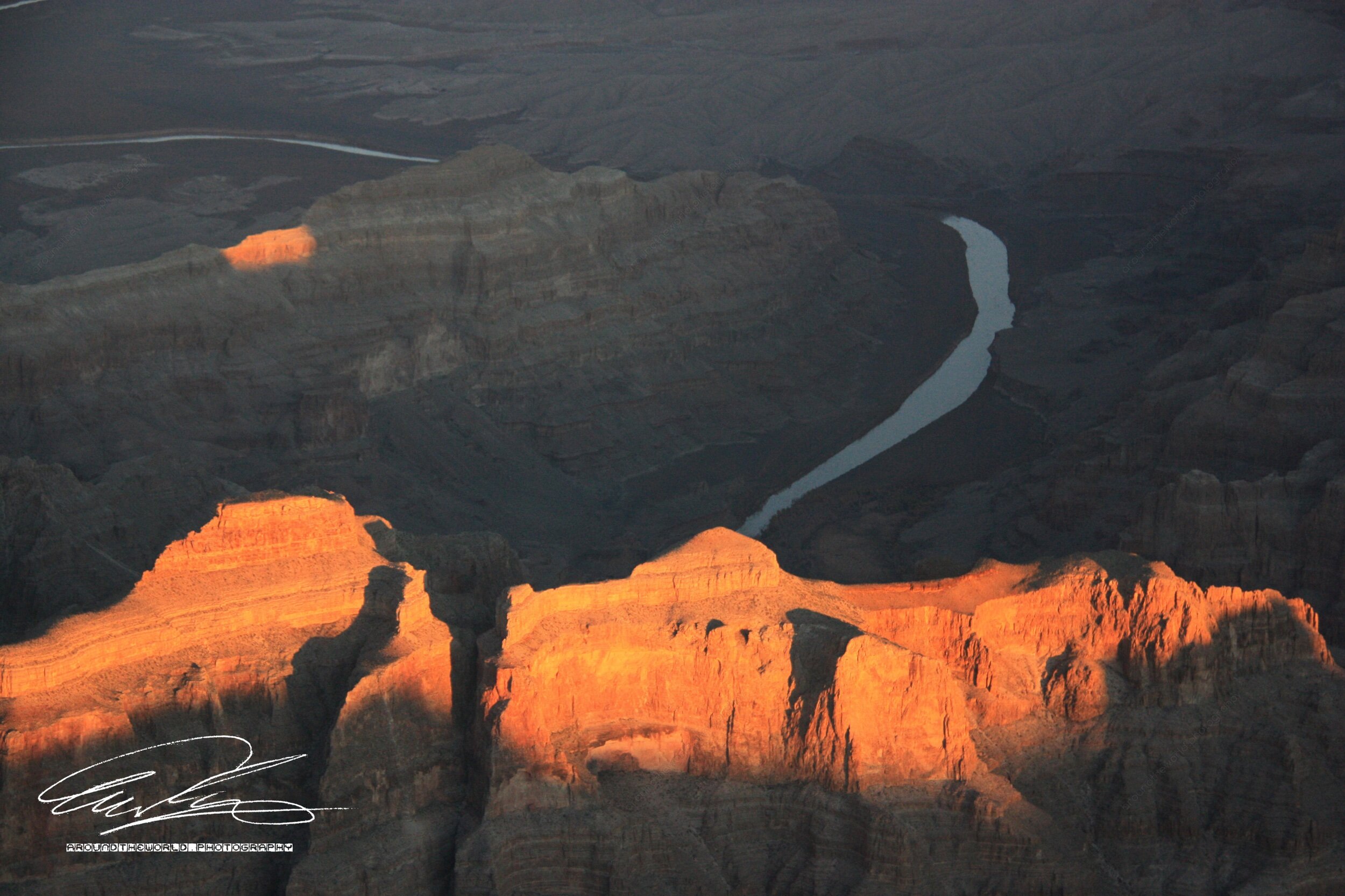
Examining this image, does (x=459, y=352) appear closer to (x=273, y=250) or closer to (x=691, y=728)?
(x=273, y=250)

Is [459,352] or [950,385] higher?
[459,352]

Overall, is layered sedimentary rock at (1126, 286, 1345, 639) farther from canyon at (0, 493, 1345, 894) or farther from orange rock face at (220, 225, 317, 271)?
orange rock face at (220, 225, 317, 271)

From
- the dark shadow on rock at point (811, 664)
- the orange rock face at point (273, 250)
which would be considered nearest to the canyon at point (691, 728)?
the dark shadow on rock at point (811, 664)

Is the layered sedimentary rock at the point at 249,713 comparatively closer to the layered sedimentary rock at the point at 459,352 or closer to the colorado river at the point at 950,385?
the layered sedimentary rock at the point at 459,352

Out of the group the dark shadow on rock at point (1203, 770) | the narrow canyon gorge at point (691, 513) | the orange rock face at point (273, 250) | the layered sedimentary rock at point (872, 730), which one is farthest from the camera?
the orange rock face at point (273, 250)

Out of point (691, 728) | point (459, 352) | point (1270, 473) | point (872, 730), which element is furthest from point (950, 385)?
point (872, 730)

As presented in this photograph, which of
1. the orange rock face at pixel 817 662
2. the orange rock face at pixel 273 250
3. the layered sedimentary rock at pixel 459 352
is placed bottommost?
the layered sedimentary rock at pixel 459 352
